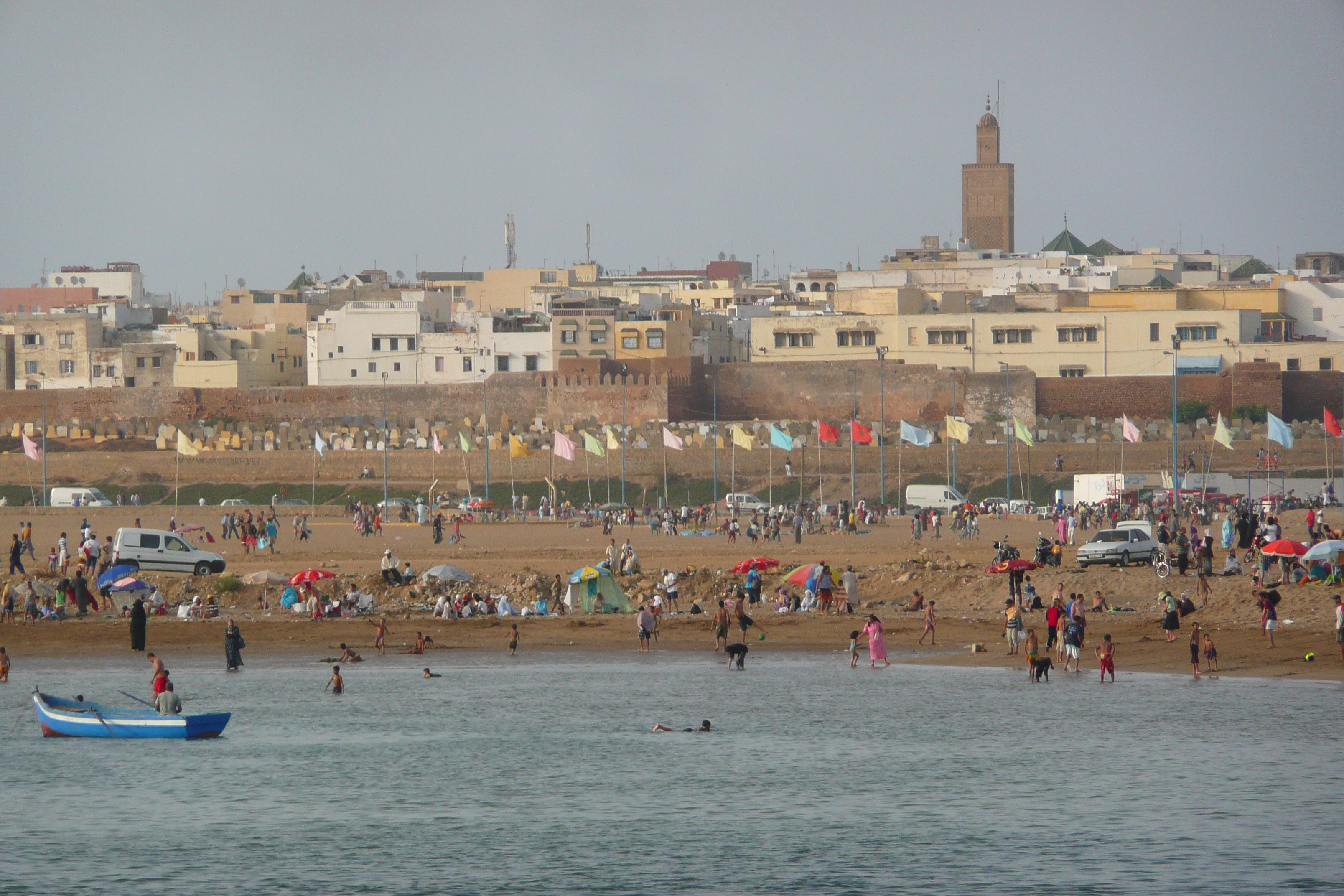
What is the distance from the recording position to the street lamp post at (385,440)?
6134 centimetres

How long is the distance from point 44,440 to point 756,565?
43013 millimetres

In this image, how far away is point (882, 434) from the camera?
63.3 m

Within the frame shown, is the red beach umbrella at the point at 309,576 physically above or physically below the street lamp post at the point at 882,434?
below

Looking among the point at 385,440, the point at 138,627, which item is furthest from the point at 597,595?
the point at 385,440

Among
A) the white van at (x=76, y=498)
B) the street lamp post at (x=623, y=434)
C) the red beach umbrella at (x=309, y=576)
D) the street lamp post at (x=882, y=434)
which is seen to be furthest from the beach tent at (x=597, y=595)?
the white van at (x=76, y=498)

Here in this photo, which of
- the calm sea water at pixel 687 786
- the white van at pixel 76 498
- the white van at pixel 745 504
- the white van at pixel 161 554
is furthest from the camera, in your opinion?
the white van at pixel 76 498

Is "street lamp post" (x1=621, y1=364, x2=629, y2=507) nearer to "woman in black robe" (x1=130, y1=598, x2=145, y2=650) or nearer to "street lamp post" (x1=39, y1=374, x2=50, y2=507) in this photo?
"street lamp post" (x1=39, y1=374, x2=50, y2=507)

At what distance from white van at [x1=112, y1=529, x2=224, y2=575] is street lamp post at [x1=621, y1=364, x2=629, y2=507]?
26642 mm

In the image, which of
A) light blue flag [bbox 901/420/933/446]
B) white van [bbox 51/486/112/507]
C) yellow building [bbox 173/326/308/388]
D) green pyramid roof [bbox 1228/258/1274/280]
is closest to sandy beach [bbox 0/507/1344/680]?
light blue flag [bbox 901/420/933/446]

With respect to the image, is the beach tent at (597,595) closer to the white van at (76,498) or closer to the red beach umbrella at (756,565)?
the red beach umbrella at (756,565)

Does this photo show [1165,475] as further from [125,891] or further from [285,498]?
[125,891]

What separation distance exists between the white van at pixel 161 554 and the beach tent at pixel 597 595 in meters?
8.31

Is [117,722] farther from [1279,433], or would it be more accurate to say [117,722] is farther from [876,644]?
[1279,433]

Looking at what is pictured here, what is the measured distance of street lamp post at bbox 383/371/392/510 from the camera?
6134 cm
